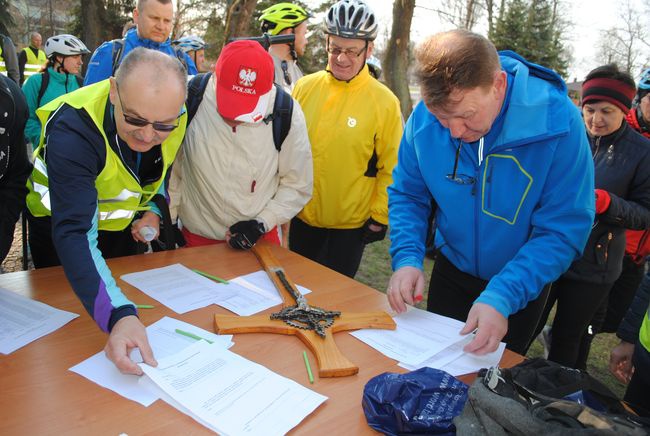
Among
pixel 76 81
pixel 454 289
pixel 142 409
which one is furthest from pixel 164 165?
pixel 76 81

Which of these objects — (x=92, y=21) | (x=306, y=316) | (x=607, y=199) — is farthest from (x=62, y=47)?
(x=92, y=21)

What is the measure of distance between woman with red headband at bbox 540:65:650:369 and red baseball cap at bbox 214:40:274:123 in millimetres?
1660

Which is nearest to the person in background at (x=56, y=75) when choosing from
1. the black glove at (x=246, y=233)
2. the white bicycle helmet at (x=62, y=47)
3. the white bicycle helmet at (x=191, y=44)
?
the white bicycle helmet at (x=62, y=47)

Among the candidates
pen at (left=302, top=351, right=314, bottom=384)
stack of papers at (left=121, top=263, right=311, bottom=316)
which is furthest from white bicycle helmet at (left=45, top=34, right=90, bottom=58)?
pen at (left=302, top=351, right=314, bottom=384)

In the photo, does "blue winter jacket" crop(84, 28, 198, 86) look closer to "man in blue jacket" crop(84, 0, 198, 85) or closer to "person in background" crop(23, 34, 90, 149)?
"man in blue jacket" crop(84, 0, 198, 85)

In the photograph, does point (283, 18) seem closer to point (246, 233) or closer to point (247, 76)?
point (247, 76)

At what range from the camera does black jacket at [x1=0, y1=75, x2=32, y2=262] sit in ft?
5.53

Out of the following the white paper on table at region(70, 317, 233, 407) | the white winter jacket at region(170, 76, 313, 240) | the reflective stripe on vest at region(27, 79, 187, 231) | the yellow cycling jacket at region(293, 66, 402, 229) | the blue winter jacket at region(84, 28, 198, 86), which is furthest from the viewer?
the blue winter jacket at region(84, 28, 198, 86)

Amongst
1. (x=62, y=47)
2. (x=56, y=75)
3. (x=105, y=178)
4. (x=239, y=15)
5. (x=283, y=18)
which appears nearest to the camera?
(x=105, y=178)

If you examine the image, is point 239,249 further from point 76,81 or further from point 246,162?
point 76,81

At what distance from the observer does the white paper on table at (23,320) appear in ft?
4.89

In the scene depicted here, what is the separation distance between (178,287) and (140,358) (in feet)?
1.84

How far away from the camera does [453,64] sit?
1.40 m

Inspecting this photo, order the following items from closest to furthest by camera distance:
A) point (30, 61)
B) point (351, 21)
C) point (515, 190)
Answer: point (515, 190) < point (351, 21) < point (30, 61)
